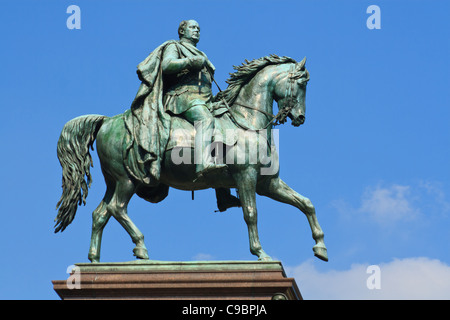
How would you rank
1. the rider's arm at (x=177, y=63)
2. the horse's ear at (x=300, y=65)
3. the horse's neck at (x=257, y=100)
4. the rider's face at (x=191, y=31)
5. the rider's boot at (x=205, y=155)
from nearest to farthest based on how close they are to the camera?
the rider's boot at (x=205, y=155) < the horse's neck at (x=257, y=100) < the rider's arm at (x=177, y=63) < the horse's ear at (x=300, y=65) < the rider's face at (x=191, y=31)

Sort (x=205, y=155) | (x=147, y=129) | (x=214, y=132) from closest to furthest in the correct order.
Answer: (x=205, y=155)
(x=214, y=132)
(x=147, y=129)

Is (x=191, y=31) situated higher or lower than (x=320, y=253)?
higher

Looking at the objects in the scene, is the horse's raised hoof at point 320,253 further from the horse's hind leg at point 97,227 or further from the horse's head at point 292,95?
the horse's hind leg at point 97,227

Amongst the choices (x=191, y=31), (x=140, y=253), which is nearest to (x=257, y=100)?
(x=191, y=31)

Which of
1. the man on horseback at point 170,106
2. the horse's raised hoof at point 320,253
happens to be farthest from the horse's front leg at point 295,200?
the man on horseback at point 170,106

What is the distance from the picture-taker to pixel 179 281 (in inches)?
875

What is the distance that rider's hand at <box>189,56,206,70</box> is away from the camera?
78.6ft

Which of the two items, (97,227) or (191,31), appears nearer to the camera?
(97,227)

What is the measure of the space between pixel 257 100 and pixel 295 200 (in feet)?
6.48

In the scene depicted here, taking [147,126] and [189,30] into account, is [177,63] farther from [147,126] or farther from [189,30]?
[147,126]

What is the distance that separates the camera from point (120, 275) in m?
22.5

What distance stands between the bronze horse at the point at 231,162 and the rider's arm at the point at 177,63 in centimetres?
70

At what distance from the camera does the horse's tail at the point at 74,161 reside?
78.6ft
